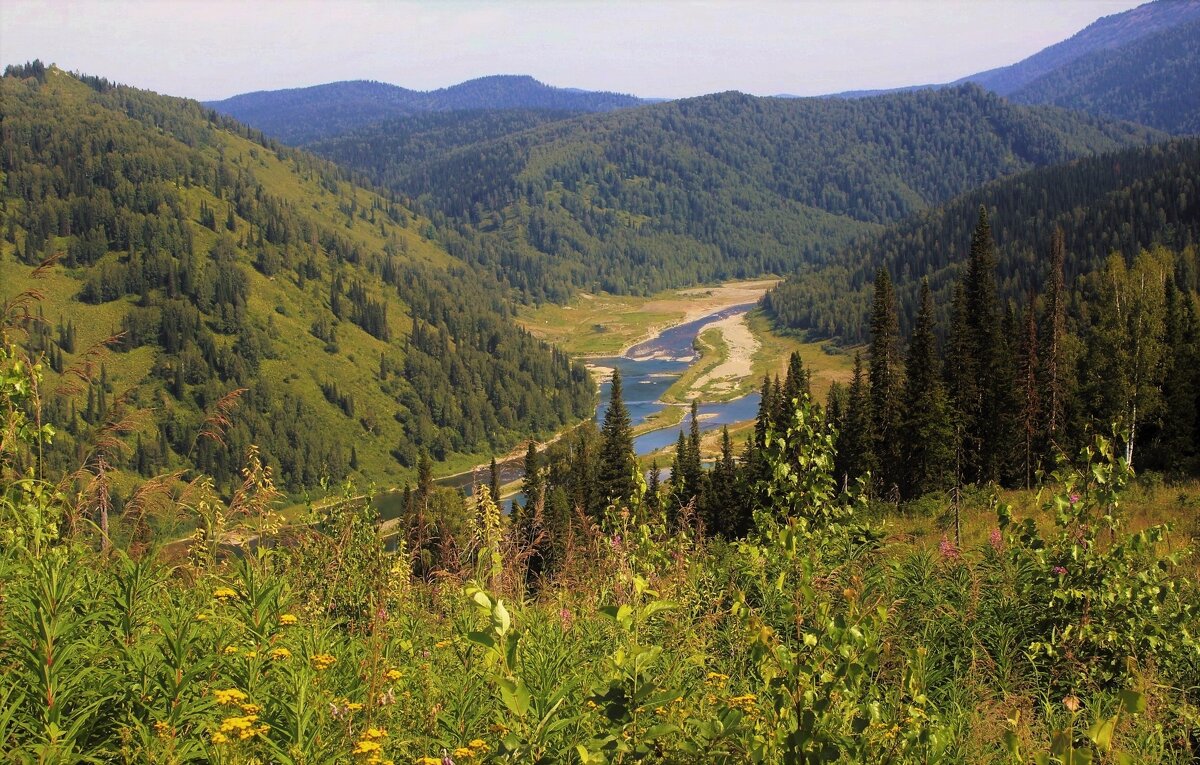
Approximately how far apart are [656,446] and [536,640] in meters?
130

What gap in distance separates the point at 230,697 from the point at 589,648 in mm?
3308

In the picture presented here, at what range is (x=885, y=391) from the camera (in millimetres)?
52781

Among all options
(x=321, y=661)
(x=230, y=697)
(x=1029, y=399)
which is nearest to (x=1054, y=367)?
(x=1029, y=399)

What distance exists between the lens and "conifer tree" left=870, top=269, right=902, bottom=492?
50938 millimetres

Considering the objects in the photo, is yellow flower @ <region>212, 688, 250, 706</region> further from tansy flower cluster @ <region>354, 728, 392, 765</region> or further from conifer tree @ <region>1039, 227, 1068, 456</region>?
conifer tree @ <region>1039, 227, 1068, 456</region>

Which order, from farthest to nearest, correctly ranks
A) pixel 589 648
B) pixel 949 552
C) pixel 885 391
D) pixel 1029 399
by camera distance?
pixel 885 391
pixel 1029 399
pixel 949 552
pixel 589 648

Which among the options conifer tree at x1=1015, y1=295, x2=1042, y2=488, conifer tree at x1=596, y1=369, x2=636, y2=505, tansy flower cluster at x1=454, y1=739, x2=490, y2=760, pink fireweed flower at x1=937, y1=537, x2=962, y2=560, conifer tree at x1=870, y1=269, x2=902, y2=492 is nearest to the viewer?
tansy flower cluster at x1=454, y1=739, x2=490, y2=760

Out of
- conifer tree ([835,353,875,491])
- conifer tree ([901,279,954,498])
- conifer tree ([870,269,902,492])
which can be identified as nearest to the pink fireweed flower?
conifer tree ([835,353,875,491])

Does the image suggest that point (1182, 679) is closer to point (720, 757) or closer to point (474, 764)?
point (720, 757)

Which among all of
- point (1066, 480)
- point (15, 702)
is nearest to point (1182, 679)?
point (1066, 480)

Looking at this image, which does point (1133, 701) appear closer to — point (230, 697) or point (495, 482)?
point (230, 697)

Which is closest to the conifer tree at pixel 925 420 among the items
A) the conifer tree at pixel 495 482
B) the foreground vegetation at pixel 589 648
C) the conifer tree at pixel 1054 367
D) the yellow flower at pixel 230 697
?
the conifer tree at pixel 1054 367

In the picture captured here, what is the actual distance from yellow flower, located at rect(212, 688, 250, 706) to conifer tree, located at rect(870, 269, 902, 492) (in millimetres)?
49228

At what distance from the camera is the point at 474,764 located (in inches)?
192
